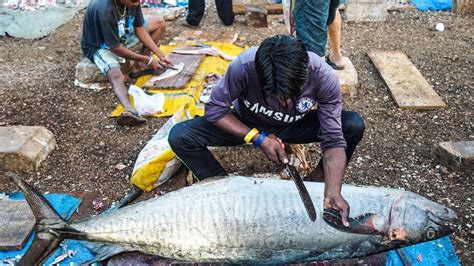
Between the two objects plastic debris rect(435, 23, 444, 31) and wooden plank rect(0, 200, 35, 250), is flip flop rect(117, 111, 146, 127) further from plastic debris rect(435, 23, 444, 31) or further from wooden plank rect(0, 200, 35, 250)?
plastic debris rect(435, 23, 444, 31)

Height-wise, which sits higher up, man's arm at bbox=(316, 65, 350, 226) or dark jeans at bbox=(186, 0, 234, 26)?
man's arm at bbox=(316, 65, 350, 226)

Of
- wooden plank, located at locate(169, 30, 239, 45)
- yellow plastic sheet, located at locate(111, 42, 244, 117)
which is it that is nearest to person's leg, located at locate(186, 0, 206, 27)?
wooden plank, located at locate(169, 30, 239, 45)

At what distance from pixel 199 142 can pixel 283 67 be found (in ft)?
3.41

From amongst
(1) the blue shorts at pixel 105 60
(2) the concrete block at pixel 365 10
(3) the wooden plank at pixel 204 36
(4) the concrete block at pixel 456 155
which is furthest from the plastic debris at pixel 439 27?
(1) the blue shorts at pixel 105 60

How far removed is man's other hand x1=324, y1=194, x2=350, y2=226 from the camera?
2.52m

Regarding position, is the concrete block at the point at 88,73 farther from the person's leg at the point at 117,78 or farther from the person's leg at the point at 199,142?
the person's leg at the point at 199,142

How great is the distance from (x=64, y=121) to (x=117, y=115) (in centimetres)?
52

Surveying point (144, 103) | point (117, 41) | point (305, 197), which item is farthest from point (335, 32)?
point (305, 197)

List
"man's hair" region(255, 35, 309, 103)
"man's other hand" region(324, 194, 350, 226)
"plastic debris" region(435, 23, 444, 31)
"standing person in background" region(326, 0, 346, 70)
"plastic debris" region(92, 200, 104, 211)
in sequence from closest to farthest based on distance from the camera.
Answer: "man's hair" region(255, 35, 309, 103)
"man's other hand" region(324, 194, 350, 226)
"plastic debris" region(92, 200, 104, 211)
"standing person in background" region(326, 0, 346, 70)
"plastic debris" region(435, 23, 444, 31)

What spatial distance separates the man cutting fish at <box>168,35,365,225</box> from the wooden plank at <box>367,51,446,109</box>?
1810 mm

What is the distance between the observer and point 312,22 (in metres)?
4.26

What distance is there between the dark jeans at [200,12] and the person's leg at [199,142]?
161 inches

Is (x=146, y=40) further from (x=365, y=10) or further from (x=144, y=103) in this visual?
(x=365, y=10)

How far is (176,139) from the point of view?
10.2 feet
